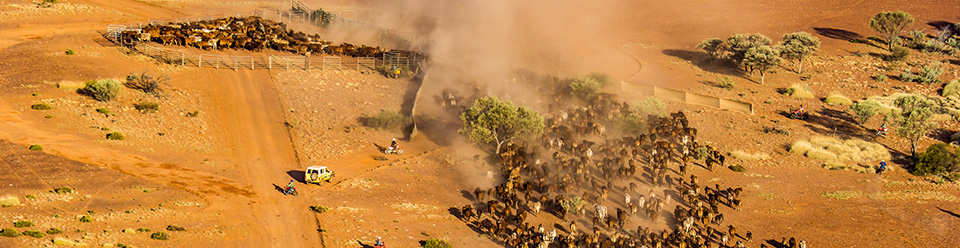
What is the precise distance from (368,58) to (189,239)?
3345 cm

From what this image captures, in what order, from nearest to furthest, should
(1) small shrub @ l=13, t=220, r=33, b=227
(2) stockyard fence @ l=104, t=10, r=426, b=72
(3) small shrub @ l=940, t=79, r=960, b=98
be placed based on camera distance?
(1) small shrub @ l=13, t=220, r=33, b=227
(2) stockyard fence @ l=104, t=10, r=426, b=72
(3) small shrub @ l=940, t=79, r=960, b=98

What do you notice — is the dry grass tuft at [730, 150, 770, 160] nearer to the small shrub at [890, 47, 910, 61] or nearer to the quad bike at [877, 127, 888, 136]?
the quad bike at [877, 127, 888, 136]

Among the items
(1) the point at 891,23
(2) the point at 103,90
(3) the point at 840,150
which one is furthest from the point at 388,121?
(1) the point at 891,23

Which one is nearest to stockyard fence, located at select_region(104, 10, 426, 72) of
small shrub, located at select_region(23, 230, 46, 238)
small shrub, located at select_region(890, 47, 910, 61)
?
small shrub, located at select_region(23, 230, 46, 238)

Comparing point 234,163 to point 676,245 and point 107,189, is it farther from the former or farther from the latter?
point 676,245

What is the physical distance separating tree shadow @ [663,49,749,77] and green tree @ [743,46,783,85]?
1.83m

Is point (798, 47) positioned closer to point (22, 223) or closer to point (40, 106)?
point (40, 106)

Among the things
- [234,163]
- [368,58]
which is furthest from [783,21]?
[234,163]

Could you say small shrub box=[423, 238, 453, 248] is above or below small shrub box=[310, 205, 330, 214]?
below

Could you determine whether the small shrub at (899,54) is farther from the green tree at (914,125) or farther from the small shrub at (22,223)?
the small shrub at (22,223)

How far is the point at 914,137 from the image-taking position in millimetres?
53250

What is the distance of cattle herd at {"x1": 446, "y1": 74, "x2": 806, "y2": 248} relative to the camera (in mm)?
37219

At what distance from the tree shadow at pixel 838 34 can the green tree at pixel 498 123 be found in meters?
49.0

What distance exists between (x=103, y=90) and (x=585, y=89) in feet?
108
